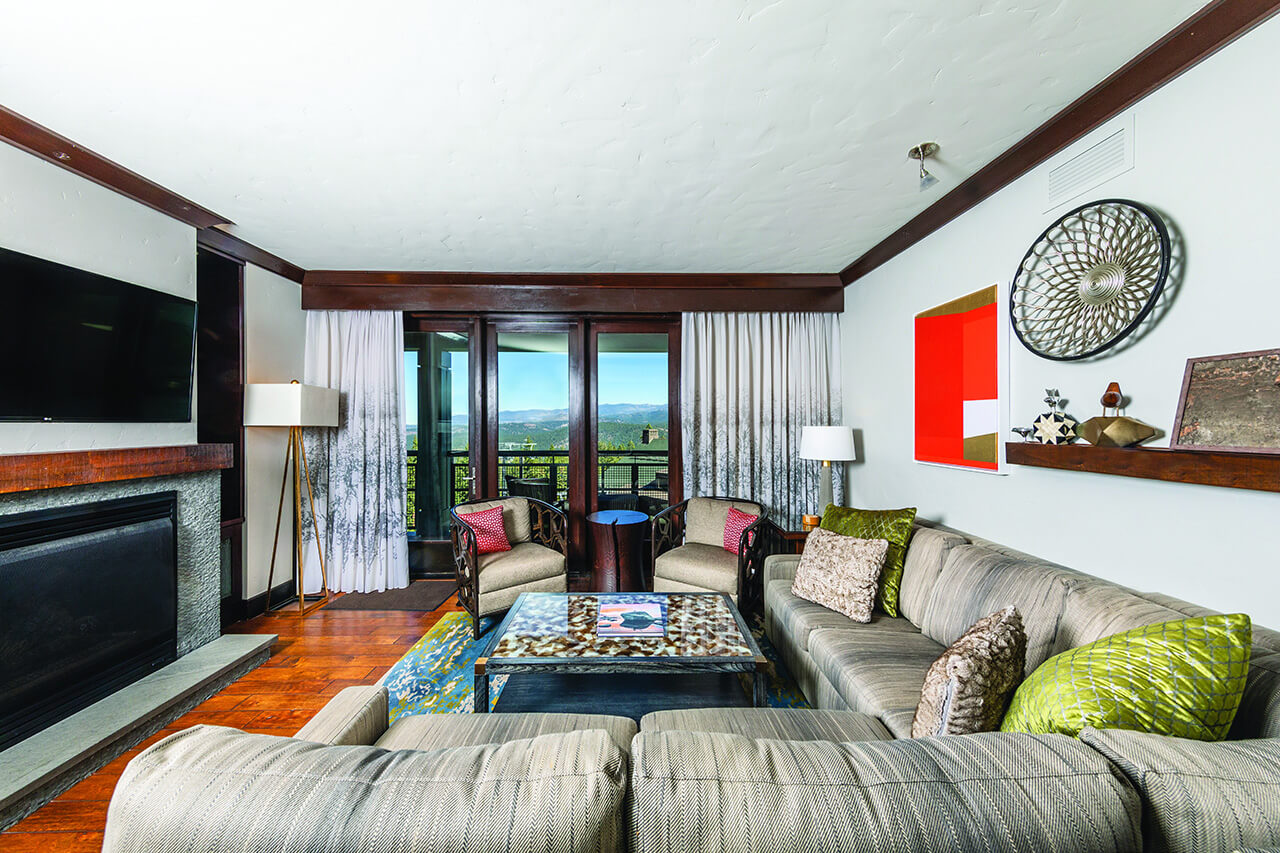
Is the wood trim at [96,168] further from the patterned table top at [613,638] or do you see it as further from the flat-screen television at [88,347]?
the patterned table top at [613,638]

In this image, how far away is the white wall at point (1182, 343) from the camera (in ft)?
4.94

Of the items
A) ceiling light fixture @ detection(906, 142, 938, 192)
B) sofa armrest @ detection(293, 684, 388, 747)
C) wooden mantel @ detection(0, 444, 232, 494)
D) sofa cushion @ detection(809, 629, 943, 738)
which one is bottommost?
sofa cushion @ detection(809, 629, 943, 738)

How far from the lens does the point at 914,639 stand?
7.56 ft

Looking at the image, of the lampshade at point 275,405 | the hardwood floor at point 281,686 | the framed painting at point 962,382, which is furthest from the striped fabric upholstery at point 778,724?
the lampshade at point 275,405

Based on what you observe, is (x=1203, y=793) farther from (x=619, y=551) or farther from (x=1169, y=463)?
(x=619, y=551)

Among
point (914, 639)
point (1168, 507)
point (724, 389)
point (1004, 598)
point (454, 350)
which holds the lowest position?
point (914, 639)

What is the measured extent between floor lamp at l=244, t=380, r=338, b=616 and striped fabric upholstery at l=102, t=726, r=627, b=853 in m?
3.31

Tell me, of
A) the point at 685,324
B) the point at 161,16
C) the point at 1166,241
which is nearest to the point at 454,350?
the point at 685,324

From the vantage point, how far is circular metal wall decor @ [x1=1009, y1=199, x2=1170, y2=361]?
1802 mm

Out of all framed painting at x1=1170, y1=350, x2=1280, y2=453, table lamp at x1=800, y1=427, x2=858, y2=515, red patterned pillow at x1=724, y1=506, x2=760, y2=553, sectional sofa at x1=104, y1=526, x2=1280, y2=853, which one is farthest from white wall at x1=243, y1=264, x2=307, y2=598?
framed painting at x1=1170, y1=350, x2=1280, y2=453

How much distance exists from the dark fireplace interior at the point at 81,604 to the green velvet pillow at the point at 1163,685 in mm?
3566

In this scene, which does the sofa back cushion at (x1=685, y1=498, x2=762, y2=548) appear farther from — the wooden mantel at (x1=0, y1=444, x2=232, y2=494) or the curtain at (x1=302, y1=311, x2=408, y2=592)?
the wooden mantel at (x1=0, y1=444, x2=232, y2=494)

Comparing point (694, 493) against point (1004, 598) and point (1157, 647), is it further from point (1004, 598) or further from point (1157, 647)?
point (1157, 647)

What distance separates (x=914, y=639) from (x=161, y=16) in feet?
11.4
